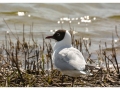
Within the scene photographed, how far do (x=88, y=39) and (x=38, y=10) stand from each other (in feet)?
7.36

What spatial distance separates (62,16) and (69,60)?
5.74 metres

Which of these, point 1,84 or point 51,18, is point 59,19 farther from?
point 1,84

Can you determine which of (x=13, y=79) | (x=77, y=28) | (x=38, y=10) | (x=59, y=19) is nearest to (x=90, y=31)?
(x=77, y=28)

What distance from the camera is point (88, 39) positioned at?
1028 centimetres

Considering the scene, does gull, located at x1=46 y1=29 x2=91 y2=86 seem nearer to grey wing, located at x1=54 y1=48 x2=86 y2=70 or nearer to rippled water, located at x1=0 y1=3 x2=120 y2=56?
grey wing, located at x1=54 y1=48 x2=86 y2=70

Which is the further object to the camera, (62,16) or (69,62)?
(62,16)

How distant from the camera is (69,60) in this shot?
623cm

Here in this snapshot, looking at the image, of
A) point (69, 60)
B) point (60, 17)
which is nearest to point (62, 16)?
point (60, 17)

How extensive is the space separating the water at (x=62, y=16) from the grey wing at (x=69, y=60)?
330 cm

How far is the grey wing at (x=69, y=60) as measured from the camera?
20.1 feet

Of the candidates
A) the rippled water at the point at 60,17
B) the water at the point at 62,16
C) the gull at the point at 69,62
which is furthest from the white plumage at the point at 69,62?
the rippled water at the point at 60,17

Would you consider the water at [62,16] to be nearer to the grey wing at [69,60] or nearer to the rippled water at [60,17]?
the rippled water at [60,17]

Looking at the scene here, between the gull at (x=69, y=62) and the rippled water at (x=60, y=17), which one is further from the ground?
the rippled water at (x=60, y=17)

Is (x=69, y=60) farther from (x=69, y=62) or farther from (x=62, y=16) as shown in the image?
(x=62, y=16)
